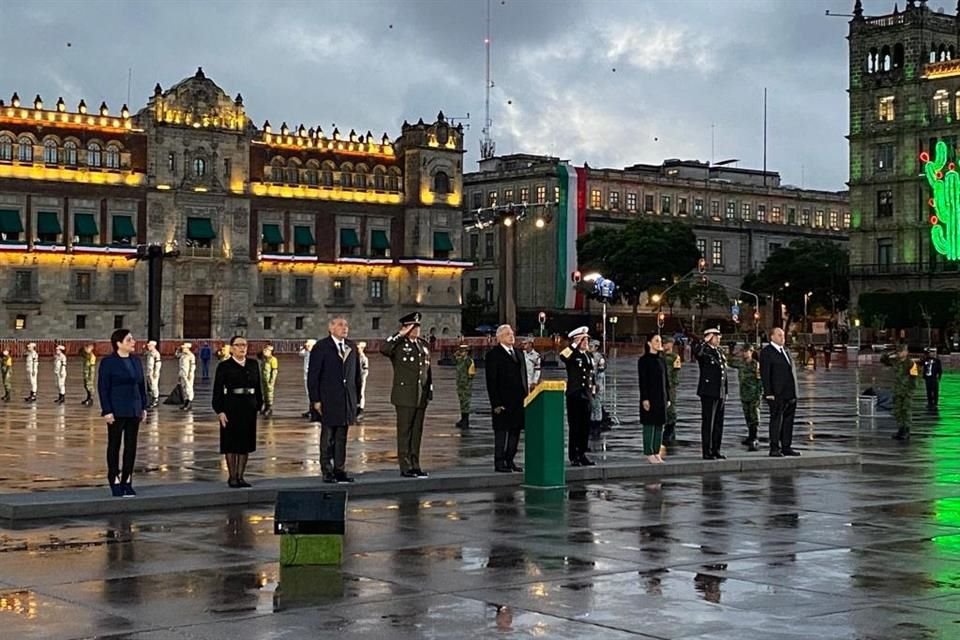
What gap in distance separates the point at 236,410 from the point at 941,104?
87132 millimetres

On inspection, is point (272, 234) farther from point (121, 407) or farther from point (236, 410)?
point (121, 407)

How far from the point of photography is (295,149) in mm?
97062

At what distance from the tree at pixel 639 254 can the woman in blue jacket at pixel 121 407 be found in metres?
93.5

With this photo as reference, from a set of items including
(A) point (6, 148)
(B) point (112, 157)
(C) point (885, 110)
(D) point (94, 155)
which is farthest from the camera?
(C) point (885, 110)

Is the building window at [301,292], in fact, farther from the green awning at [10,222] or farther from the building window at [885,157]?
the building window at [885,157]

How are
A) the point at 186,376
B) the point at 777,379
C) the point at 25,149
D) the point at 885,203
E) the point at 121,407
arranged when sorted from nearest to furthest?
the point at 121,407 → the point at 777,379 → the point at 186,376 → the point at 25,149 → the point at 885,203

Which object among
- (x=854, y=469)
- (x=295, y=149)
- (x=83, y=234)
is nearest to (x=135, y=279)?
(x=83, y=234)

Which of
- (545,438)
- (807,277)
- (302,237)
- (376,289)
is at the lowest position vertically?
(545,438)

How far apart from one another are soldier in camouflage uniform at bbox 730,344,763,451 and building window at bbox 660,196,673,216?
99.9 metres

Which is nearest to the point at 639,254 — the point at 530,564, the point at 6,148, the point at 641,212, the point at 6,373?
the point at 641,212

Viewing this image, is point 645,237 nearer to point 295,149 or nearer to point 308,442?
point 295,149

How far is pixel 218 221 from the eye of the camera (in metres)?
92.1

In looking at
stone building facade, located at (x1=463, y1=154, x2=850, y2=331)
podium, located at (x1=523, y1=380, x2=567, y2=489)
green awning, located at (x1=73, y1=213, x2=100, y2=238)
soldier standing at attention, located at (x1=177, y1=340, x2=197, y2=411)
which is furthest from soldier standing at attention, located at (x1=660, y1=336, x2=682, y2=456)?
stone building facade, located at (x1=463, y1=154, x2=850, y2=331)

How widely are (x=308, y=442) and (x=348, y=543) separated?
37.0 feet
